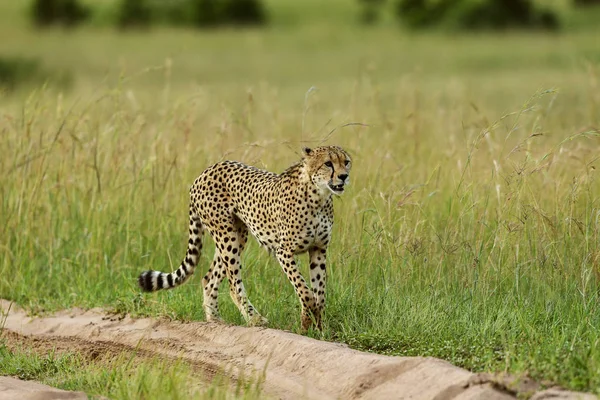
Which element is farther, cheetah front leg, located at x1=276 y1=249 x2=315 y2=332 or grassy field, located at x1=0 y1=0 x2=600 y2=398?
cheetah front leg, located at x1=276 y1=249 x2=315 y2=332

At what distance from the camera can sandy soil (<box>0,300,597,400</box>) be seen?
4.50m

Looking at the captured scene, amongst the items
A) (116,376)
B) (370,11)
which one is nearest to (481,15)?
(370,11)

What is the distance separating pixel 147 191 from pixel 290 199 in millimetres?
2203

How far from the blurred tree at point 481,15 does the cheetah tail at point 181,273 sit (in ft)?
80.4

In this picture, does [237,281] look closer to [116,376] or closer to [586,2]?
[116,376]

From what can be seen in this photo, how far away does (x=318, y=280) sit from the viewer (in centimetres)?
575

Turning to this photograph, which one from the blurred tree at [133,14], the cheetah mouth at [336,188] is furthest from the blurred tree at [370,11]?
the cheetah mouth at [336,188]

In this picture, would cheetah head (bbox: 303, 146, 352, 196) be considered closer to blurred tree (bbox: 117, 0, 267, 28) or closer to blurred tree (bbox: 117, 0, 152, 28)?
blurred tree (bbox: 117, 0, 267, 28)

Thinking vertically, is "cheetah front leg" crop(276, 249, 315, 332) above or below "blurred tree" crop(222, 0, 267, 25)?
below

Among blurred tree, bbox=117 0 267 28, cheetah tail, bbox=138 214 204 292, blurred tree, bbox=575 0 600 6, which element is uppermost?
blurred tree, bbox=575 0 600 6

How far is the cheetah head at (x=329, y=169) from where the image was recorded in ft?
17.9

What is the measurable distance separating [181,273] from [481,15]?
2529 centimetres

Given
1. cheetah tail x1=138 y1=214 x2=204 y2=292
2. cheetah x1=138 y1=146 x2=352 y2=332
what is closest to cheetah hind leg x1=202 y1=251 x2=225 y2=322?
cheetah x1=138 y1=146 x2=352 y2=332

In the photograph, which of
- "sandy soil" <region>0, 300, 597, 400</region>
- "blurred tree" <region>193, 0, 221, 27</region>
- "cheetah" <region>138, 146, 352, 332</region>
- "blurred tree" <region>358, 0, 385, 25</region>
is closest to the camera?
"sandy soil" <region>0, 300, 597, 400</region>
